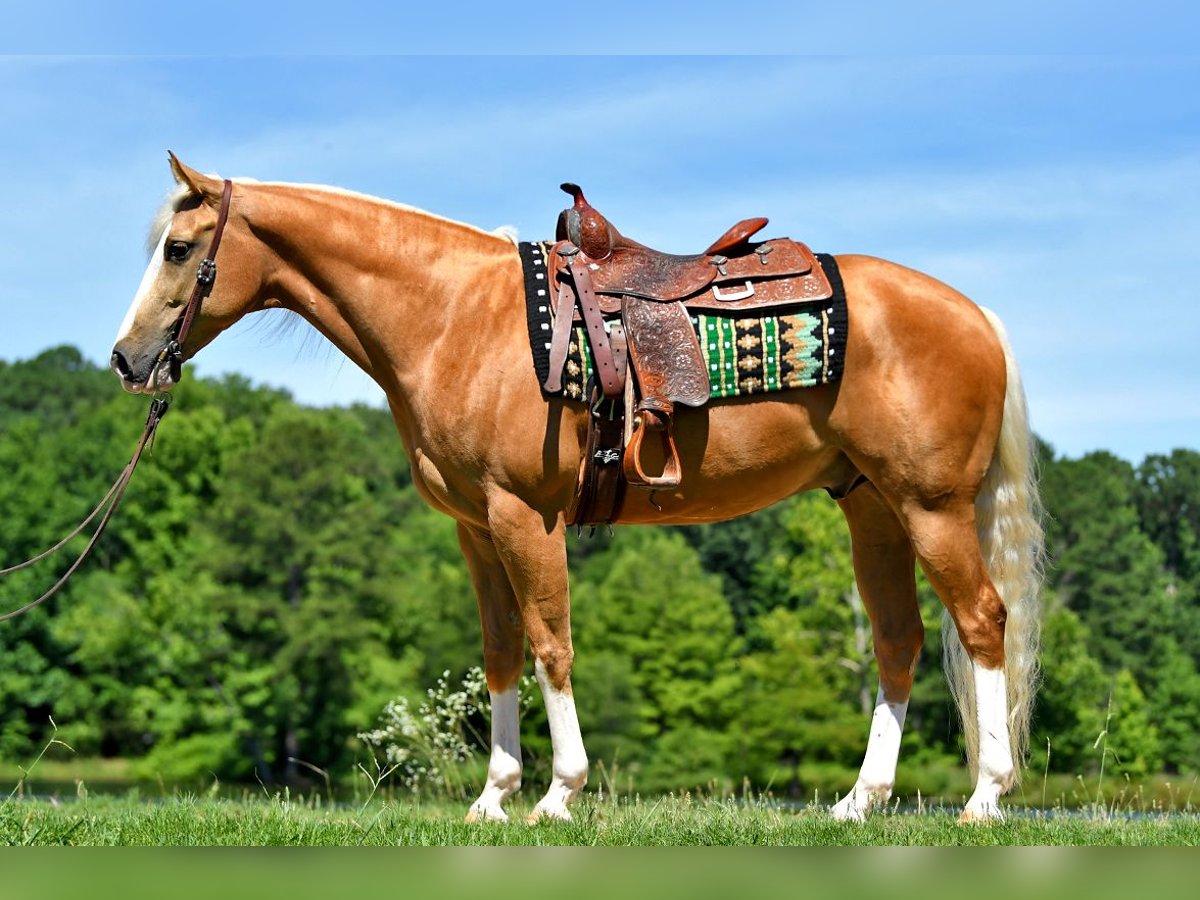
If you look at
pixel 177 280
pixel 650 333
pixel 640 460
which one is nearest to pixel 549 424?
pixel 640 460

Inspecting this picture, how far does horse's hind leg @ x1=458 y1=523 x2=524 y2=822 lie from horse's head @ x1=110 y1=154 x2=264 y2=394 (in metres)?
1.70

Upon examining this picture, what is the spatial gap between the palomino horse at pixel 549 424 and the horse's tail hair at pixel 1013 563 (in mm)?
12

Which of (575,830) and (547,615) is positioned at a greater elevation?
(547,615)

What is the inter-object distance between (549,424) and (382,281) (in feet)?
3.81

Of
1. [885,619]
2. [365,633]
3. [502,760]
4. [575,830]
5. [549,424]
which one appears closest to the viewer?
[575,830]

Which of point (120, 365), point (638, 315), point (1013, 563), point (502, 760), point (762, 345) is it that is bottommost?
point (502, 760)

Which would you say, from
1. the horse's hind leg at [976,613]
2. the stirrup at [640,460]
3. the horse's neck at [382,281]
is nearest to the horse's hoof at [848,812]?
the horse's hind leg at [976,613]

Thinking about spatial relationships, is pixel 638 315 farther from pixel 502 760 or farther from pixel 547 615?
pixel 502 760

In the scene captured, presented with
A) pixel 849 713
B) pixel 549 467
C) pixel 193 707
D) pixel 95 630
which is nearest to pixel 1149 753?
pixel 849 713

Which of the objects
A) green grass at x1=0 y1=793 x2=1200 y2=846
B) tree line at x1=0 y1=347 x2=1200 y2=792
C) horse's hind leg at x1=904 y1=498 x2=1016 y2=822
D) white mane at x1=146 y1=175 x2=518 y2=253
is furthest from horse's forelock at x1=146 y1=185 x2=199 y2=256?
tree line at x1=0 y1=347 x2=1200 y2=792

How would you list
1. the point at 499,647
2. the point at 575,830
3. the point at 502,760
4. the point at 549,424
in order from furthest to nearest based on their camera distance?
1. the point at 499,647
2. the point at 502,760
3. the point at 549,424
4. the point at 575,830

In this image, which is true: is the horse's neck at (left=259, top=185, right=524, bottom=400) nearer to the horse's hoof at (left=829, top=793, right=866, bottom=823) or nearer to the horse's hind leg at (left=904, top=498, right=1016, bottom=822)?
the horse's hind leg at (left=904, top=498, right=1016, bottom=822)

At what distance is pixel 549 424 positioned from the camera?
592 centimetres

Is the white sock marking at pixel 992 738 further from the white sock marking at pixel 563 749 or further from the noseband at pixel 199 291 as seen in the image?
the noseband at pixel 199 291
